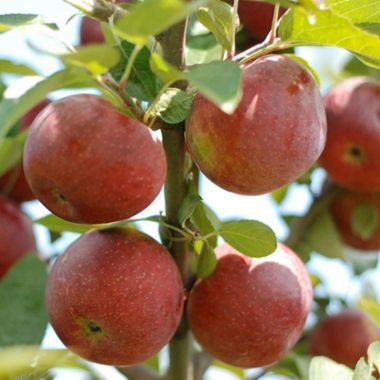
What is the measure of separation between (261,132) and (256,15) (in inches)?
28.4

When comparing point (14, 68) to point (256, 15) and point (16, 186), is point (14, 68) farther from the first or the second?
point (16, 186)

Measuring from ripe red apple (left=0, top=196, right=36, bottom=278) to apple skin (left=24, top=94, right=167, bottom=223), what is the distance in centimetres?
80

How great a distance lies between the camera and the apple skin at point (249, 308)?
1.32 m

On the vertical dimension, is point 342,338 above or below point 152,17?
below

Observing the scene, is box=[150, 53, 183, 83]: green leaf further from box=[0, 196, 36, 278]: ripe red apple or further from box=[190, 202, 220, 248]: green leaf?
box=[0, 196, 36, 278]: ripe red apple

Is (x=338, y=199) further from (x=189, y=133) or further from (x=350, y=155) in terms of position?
(x=189, y=133)

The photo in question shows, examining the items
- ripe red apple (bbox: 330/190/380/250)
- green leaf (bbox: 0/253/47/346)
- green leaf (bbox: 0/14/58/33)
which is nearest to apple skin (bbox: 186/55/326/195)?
green leaf (bbox: 0/14/58/33)

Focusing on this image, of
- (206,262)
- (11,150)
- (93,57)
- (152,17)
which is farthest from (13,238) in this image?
(152,17)

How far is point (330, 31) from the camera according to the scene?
1114 millimetres

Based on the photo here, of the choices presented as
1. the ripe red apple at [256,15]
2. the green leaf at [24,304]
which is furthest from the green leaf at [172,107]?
the ripe red apple at [256,15]

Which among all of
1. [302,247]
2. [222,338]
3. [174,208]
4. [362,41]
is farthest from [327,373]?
[302,247]

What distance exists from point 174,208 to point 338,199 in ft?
2.91

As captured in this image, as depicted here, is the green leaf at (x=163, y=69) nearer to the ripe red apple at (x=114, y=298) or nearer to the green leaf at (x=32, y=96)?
the green leaf at (x=32, y=96)

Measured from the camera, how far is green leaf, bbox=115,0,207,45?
0.78 m
